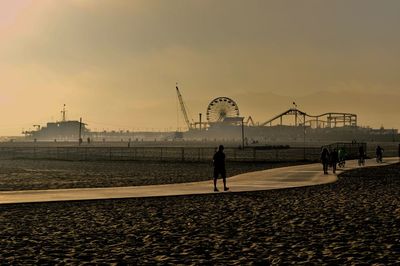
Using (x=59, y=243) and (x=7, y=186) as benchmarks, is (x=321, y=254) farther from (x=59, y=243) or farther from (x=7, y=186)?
(x=7, y=186)

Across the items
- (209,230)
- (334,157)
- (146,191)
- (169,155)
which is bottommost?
(209,230)

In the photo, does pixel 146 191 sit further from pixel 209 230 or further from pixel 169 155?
pixel 169 155

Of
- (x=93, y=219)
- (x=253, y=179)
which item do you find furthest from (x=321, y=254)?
(x=253, y=179)

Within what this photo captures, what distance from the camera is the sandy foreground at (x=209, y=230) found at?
849cm

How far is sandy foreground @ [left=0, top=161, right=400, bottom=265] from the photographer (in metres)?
8.49

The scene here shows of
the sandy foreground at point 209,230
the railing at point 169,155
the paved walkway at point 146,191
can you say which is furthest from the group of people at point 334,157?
the railing at point 169,155

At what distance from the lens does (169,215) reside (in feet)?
44.0

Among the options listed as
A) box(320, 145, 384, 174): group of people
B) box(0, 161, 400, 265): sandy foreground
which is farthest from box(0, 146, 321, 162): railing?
box(0, 161, 400, 265): sandy foreground

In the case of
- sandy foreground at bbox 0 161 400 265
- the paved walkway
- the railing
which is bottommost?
sandy foreground at bbox 0 161 400 265

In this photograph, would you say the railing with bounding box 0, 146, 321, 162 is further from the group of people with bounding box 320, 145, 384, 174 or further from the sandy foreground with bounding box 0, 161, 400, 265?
the sandy foreground with bounding box 0, 161, 400, 265

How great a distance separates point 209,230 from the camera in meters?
11.1

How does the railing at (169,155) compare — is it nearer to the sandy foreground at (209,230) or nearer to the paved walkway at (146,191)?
the paved walkway at (146,191)

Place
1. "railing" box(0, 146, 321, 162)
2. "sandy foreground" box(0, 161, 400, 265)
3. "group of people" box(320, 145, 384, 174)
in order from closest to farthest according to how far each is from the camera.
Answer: "sandy foreground" box(0, 161, 400, 265), "group of people" box(320, 145, 384, 174), "railing" box(0, 146, 321, 162)

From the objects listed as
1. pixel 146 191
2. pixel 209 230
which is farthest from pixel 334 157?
pixel 209 230
